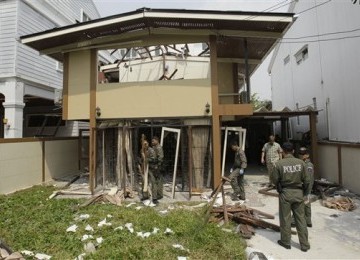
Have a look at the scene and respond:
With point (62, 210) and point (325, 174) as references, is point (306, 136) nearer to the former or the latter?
point (325, 174)

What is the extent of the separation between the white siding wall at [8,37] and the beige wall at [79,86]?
3410 millimetres

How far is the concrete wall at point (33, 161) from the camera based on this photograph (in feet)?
32.2

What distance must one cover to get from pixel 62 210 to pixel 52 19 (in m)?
10.7

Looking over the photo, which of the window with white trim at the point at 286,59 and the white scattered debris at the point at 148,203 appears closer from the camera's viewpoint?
the white scattered debris at the point at 148,203

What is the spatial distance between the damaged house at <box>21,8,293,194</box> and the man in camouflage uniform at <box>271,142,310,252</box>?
3.92 metres

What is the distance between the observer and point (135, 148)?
1006 centimetres

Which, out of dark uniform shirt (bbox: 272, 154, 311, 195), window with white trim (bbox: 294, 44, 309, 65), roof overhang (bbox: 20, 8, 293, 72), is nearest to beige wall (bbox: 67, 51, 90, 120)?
roof overhang (bbox: 20, 8, 293, 72)

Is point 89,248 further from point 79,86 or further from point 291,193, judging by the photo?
point 79,86

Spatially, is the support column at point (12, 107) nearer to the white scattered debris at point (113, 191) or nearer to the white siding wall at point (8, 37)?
the white siding wall at point (8, 37)

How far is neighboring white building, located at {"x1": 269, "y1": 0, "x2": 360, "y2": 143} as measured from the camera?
10.4 m

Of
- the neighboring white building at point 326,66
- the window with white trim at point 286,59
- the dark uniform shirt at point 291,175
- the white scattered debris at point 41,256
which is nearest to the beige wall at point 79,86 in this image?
the white scattered debris at point 41,256

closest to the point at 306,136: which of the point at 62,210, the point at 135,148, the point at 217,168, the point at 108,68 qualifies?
the point at 217,168

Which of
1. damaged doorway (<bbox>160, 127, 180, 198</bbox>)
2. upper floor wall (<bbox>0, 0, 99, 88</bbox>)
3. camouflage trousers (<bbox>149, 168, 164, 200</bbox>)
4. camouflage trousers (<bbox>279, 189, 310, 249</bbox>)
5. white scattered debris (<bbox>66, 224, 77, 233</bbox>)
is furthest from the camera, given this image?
upper floor wall (<bbox>0, 0, 99, 88</bbox>)

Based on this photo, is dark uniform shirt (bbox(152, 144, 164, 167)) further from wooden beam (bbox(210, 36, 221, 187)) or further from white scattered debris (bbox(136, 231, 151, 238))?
white scattered debris (bbox(136, 231, 151, 238))
